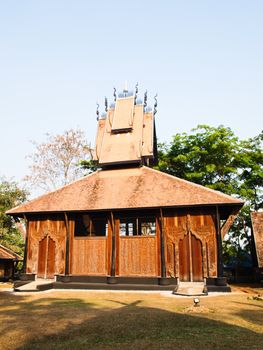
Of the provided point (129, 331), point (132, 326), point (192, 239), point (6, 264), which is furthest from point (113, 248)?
point (6, 264)

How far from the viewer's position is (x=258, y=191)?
29.1 m

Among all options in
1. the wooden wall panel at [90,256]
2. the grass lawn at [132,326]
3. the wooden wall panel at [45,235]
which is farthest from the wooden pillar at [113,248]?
the grass lawn at [132,326]

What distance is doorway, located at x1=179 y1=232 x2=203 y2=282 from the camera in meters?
15.8

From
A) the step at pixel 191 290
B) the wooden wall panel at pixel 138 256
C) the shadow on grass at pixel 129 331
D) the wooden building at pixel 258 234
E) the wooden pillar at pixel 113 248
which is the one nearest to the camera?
the shadow on grass at pixel 129 331

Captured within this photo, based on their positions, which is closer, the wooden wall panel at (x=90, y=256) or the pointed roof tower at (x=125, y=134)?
the wooden wall panel at (x=90, y=256)

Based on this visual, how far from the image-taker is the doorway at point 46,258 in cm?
1783

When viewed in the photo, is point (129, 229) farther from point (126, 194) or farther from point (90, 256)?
point (90, 256)

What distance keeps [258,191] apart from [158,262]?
1694cm

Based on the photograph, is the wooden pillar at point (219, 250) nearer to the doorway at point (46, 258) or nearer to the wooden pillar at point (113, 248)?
the wooden pillar at point (113, 248)

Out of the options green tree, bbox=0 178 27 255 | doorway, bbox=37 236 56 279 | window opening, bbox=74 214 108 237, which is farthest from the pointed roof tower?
green tree, bbox=0 178 27 255

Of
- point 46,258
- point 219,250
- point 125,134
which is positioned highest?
point 125,134

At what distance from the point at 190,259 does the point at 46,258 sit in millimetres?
8467

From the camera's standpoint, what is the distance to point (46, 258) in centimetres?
1809

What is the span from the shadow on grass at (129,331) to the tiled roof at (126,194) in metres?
7.46
